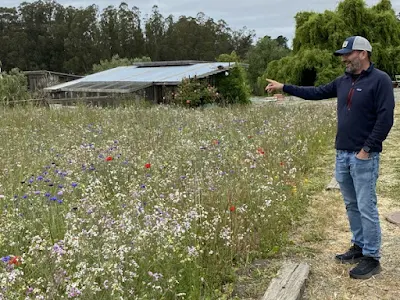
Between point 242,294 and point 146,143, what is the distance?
418cm

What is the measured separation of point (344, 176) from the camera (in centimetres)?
442

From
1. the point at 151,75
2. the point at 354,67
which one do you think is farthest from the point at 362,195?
the point at 151,75

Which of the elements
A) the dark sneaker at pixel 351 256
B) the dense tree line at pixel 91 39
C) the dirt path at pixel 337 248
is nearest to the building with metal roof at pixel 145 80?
the dirt path at pixel 337 248

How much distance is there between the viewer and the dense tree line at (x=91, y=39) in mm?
70000

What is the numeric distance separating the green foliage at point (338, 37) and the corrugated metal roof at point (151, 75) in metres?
9.38

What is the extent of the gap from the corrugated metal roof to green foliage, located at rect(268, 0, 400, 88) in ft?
30.8

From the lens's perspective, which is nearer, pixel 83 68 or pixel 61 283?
pixel 61 283

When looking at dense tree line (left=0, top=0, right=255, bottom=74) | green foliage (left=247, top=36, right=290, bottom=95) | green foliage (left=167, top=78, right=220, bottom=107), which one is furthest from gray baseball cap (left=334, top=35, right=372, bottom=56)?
dense tree line (left=0, top=0, right=255, bottom=74)

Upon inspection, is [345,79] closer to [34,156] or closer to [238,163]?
[238,163]

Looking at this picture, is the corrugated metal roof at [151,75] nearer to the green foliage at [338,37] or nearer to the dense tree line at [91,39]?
the green foliage at [338,37]

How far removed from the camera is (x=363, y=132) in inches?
162

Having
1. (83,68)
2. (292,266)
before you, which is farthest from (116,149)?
(83,68)

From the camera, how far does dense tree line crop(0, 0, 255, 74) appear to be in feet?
230

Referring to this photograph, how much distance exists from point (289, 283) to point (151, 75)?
23.9 meters
